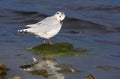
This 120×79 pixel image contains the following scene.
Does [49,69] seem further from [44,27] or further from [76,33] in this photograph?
[76,33]

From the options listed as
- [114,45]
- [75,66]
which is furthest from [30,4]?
[75,66]

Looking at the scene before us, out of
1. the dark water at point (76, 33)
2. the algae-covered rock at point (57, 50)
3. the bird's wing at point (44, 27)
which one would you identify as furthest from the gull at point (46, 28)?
the dark water at point (76, 33)

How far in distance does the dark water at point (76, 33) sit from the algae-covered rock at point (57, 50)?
219mm

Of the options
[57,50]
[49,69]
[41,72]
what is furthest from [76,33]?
[41,72]

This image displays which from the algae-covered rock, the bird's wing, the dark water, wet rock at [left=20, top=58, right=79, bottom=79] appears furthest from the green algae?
the bird's wing

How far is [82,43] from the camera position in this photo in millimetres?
10602

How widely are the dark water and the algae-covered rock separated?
22 cm

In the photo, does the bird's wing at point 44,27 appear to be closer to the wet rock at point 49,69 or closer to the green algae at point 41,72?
the wet rock at point 49,69

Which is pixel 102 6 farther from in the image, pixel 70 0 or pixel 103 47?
pixel 103 47

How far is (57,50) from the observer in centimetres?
984

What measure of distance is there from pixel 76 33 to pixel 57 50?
2105 millimetres

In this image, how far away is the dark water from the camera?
28.7 ft

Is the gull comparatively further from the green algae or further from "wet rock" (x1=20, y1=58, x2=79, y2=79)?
the green algae

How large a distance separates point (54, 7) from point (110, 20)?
2.52m
